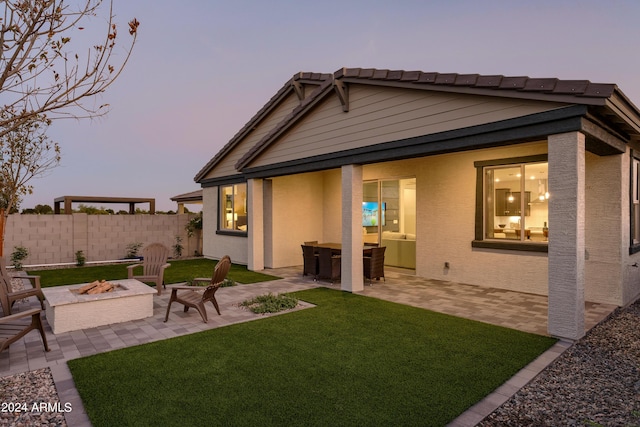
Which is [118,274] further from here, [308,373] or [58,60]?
[308,373]

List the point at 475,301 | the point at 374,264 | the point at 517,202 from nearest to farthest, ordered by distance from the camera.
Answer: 1. the point at 475,301
2. the point at 517,202
3. the point at 374,264

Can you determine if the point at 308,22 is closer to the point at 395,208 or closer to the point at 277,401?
the point at 395,208

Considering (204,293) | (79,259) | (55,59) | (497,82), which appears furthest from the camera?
(79,259)

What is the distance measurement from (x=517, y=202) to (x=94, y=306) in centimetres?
835

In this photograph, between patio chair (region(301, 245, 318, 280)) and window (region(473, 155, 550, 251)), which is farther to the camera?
patio chair (region(301, 245, 318, 280))

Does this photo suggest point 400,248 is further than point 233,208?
No

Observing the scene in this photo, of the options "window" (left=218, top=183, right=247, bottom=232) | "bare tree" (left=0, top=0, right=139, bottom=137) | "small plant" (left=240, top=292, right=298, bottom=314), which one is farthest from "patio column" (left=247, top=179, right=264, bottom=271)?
"bare tree" (left=0, top=0, right=139, bottom=137)

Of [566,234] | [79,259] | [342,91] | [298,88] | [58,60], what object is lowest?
[79,259]

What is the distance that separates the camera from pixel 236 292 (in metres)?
8.01

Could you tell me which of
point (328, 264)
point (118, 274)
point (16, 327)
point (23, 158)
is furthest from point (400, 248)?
point (23, 158)

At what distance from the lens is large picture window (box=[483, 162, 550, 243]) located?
773 centimetres

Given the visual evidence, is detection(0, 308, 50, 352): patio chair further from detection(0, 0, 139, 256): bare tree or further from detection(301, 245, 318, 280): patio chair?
detection(301, 245, 318, 280): patio chair

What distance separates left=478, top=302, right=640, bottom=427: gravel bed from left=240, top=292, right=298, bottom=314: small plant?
13.3ft

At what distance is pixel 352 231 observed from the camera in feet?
26.1
